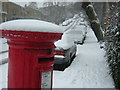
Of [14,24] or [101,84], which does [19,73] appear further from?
[101,84]

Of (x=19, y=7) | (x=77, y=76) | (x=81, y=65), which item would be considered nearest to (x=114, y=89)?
(x=77, y=76)

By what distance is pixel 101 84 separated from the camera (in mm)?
5105

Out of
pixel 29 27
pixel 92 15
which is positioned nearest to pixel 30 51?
pixel 29 27

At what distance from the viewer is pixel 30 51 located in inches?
73.2

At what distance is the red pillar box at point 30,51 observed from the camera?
70.3 inches

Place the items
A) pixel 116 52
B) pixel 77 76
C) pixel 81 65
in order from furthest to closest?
1. pixel 81 65
2. pixel 77 76
3. pixel 116 52

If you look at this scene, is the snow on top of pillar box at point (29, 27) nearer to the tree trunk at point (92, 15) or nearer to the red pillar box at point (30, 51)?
the red pillar box at point (30, 51)

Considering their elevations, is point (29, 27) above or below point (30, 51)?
above

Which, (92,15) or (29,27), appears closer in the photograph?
(29,27)

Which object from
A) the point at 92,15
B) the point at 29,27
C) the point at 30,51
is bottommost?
the point at 30,51

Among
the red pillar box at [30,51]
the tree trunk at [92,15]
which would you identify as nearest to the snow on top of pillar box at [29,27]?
the red pillar box at [30,51]

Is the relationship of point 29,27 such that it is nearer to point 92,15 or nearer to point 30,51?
point 30,51

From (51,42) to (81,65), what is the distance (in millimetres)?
5684

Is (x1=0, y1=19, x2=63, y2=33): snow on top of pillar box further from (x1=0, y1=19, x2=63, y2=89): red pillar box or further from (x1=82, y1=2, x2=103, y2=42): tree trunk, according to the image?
(x1=82, y1=2, x2=103, y2=42): tree trunk
